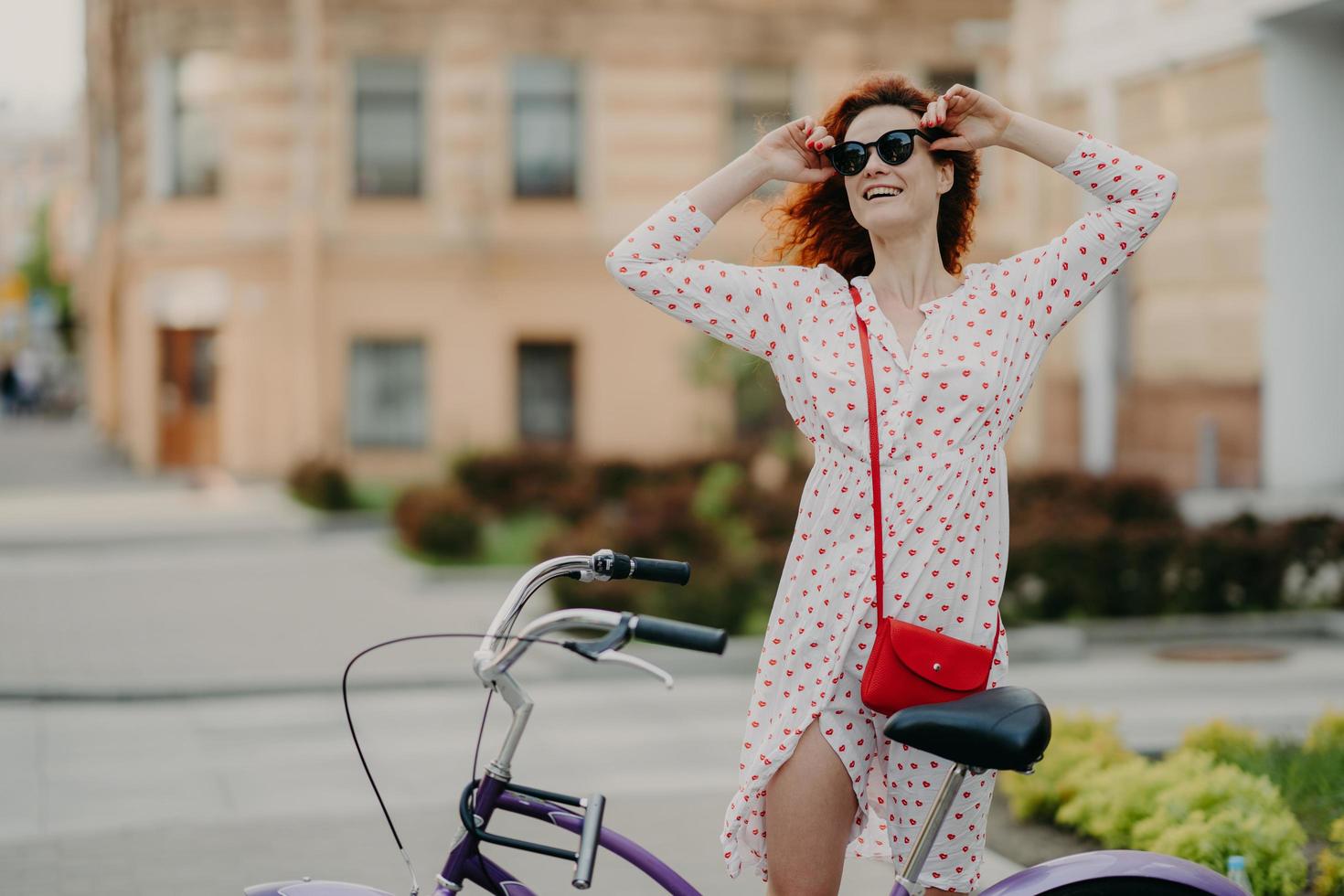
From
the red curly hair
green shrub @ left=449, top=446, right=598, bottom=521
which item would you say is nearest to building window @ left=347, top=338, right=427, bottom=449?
green shrub @ left=449, top=446, right=598, bottom=521

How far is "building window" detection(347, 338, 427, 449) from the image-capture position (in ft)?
89.1

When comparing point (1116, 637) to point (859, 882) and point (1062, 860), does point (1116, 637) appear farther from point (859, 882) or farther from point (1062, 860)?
point (1062, 860)

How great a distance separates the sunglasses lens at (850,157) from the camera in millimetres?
3457

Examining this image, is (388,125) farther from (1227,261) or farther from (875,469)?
(875,469)

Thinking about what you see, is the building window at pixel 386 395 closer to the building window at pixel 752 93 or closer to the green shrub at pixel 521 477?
the green shrub at pixel 521 477

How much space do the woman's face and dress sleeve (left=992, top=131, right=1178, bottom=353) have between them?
20 centimetres

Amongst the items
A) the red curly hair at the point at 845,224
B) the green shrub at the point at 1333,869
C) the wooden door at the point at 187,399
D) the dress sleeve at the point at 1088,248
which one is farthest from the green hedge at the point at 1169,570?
the wooden door at the point at 187,399

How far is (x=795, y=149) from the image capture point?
3562 mm

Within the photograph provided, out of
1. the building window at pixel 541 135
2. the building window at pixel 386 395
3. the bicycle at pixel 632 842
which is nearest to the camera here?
the bicycle at pixel 632 842

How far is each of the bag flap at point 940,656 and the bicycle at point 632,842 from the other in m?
0.07

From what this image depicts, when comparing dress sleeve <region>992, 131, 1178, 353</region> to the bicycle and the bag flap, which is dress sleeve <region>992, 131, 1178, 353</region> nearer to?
the bag flap

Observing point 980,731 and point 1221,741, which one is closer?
point 980,731

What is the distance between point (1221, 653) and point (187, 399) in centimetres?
2039

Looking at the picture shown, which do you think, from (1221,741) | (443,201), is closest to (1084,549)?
Answer: (1221,741)
